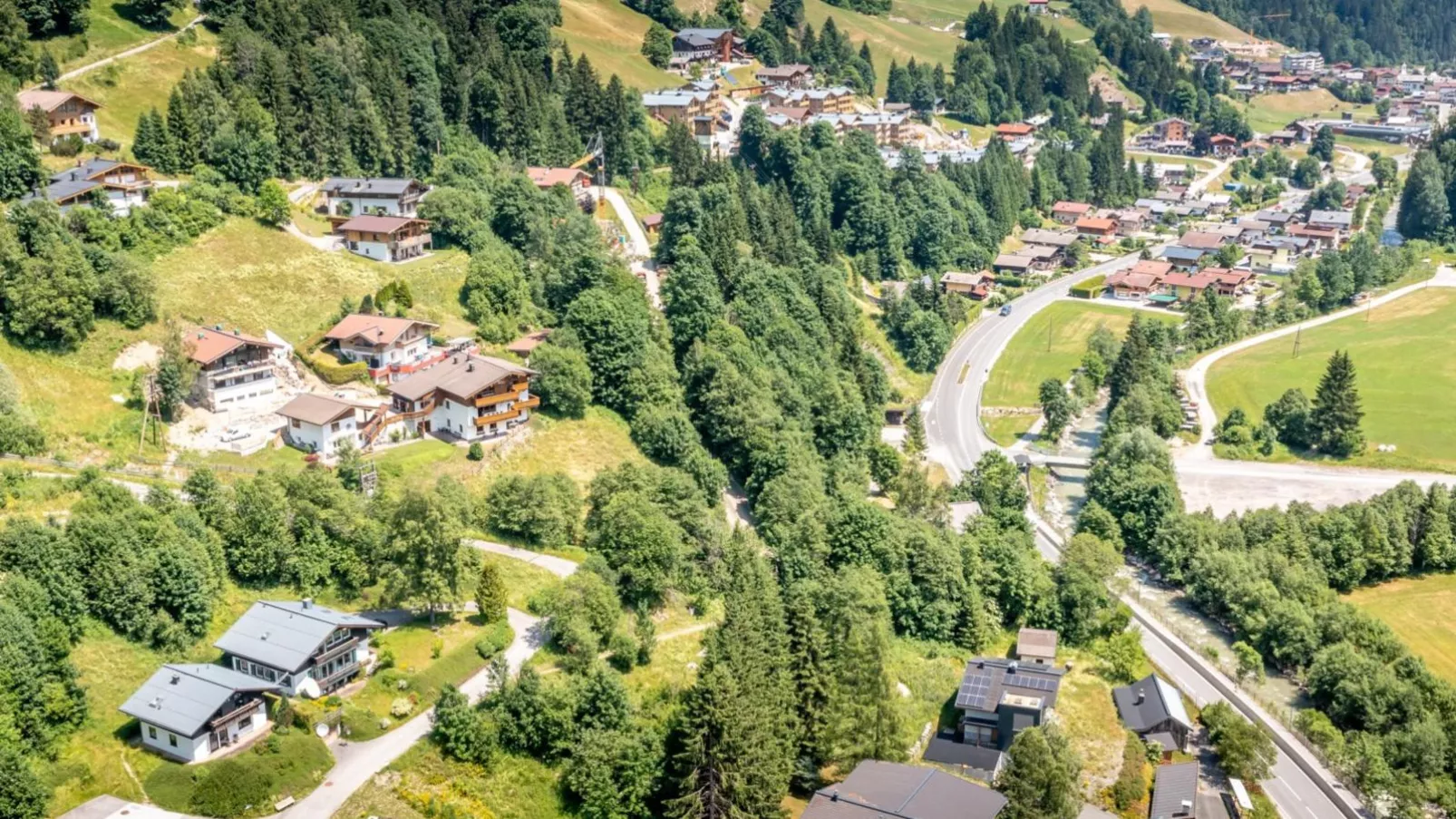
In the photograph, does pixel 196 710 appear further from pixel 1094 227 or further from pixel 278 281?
pixel 1094 227

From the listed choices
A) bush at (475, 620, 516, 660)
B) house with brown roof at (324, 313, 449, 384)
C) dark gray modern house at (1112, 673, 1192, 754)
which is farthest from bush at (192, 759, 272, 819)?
dark gray modern house at (1112, 673, 1192, 754)

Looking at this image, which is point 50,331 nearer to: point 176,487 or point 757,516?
point 176,487

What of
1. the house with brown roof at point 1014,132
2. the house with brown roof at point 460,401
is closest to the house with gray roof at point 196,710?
the house with brown roof at point 460,401

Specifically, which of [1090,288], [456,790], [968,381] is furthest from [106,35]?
[1090,288]

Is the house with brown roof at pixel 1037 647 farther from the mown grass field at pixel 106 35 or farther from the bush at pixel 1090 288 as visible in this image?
the bush at pixel 1090 288

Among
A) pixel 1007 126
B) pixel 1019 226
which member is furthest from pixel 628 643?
pixel 1007 126
